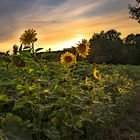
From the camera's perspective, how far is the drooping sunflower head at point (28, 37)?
15.2 ft

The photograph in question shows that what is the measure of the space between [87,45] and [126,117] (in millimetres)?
1380

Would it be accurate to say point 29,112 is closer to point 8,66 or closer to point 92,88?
point 92,88

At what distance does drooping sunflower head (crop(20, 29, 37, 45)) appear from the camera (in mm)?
4629

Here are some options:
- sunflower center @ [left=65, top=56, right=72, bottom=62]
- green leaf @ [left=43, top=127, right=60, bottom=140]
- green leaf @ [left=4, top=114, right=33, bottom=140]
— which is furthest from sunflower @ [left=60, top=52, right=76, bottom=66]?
green leaf @ [left=4, top=114, right=33, bottom=140]

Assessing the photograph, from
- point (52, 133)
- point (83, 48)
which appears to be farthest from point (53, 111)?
point (83, 48)

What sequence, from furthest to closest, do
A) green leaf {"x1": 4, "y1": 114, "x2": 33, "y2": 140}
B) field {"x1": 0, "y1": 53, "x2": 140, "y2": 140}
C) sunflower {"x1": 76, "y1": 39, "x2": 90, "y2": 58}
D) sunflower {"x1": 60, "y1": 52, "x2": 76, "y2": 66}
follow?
1. sunflower {"x1": 76, "y1": 39, "x2": 90, "y2": 58}
2. sunflower {"x1": 60, "y1": 52, "x2": 76, "y2": 66}
3. field {"x1": 0, "y1": 53, "x2": 140, "y2": 140}
4. green leaf {"x1": 4, "y1": 114, "x2": 33, "y2": 140}

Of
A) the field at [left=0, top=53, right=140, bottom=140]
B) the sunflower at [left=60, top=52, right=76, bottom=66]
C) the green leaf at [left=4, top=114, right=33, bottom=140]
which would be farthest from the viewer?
the sunflower at [left=60, top=52, right=76, bottom=66]

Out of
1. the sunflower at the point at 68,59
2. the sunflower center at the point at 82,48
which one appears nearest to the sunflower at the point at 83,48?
the sunflower center at the point at 82,48

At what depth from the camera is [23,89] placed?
448cm

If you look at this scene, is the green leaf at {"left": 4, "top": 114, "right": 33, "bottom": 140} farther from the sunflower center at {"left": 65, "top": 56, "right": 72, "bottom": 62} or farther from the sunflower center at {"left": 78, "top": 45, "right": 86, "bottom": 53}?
the sunflower center at {"left": 78, "top": 45, "right": 86, "bottom": 53}

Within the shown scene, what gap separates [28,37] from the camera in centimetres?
466

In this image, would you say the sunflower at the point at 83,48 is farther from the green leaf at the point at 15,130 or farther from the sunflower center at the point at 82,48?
the green leaf at the point at 15,130

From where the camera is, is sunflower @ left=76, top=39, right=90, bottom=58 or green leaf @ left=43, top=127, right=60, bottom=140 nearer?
green leaf @ left=43, top=127, right=60, bottom=140

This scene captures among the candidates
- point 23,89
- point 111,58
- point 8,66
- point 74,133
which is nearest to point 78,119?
point 74,133
